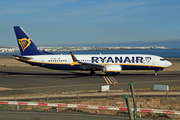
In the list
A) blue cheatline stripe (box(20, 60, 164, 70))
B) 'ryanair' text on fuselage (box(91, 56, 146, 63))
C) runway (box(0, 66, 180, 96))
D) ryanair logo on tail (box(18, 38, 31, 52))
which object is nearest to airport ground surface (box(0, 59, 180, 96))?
runway (box(0, 66, 180, 96))

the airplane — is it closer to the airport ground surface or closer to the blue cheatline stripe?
the blue cheatline stripe

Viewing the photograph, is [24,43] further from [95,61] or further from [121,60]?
[121,60]

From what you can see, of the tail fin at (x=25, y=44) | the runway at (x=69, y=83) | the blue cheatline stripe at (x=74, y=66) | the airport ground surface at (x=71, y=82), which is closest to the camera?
the runway at (x=69, y=83)

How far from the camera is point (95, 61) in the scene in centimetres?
4866

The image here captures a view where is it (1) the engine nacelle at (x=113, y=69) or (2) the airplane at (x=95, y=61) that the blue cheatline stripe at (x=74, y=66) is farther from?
(1) the engine nacelle at (x=113, y=69)

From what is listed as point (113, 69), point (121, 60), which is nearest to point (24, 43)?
point (113, 69)

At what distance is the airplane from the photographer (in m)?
47.5

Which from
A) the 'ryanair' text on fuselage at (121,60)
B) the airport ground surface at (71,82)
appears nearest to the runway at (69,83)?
the airport ground surface at (71,82)

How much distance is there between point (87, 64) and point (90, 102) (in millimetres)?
24468

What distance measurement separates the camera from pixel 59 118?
14.6 m

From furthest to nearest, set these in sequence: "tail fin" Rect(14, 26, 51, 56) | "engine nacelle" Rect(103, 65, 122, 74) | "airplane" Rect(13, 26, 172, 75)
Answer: "tail fin" Rect(14, 26, 51, 56), "airplane" Rect(13, 26, 172, 75), "engine nacelle" Rect(103, 65, 122, 74)

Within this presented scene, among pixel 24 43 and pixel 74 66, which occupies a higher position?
pixel 24 43

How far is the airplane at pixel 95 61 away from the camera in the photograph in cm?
4747

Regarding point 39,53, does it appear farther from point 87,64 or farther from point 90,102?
point 90,102
